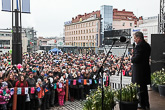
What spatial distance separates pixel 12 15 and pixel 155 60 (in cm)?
836

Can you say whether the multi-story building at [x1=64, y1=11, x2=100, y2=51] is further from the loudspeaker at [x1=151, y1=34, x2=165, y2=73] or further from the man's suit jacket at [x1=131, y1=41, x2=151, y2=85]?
the man's suit jacket at [x1=131, y1=41, x2=151, y2=85]

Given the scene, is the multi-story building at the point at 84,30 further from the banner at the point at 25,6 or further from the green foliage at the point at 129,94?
the green foliage at the point at 129,94

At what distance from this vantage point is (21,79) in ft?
29.3

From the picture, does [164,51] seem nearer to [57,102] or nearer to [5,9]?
[57,102]

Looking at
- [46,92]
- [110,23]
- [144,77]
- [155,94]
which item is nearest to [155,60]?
[155,94]

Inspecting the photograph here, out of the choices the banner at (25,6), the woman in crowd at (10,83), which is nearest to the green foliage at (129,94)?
the woman in crowd at (10,83)

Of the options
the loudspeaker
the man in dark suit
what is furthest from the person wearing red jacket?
the man in dark suit

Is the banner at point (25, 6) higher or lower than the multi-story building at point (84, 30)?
A: lower

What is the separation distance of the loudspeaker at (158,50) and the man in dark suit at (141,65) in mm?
3479

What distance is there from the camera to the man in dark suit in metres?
4.34

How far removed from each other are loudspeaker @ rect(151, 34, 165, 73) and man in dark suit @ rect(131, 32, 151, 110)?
3479mm

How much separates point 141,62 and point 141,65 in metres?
0.08

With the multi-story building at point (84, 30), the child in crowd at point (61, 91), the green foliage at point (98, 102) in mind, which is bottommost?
the child in crowd at point (61, 91)

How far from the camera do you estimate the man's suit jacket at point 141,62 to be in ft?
14.2
